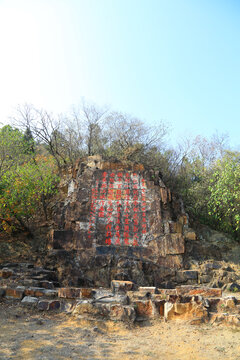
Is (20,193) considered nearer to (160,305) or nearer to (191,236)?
(160,305)

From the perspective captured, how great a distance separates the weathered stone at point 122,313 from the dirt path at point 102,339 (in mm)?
189

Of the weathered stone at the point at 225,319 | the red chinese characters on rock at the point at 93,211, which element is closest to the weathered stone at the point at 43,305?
the weathered stone at the point at 225,319

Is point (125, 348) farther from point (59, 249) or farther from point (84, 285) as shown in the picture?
point (59, 249)

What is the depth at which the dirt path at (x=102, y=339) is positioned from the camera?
4613mm

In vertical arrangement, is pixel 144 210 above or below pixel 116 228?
above

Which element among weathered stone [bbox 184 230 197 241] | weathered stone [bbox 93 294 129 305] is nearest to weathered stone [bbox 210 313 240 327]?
weathered stone [bbox 93 294 129 305]

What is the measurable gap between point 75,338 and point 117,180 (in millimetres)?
6870

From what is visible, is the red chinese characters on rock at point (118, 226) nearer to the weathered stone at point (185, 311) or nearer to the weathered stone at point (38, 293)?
the weathered stone at point (38, 293)

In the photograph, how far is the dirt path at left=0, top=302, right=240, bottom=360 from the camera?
4613mm

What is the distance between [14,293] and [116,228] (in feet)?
14.7

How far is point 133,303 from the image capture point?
6555 millimetres

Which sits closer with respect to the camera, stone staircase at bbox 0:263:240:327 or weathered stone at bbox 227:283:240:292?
stone staircase at bbox 0:263:240:327

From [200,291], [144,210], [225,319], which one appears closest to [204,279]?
[200,291]

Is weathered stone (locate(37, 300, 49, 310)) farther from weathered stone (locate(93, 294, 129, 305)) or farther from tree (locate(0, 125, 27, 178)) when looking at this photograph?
tree (locate(0, 125, 27, 178))
